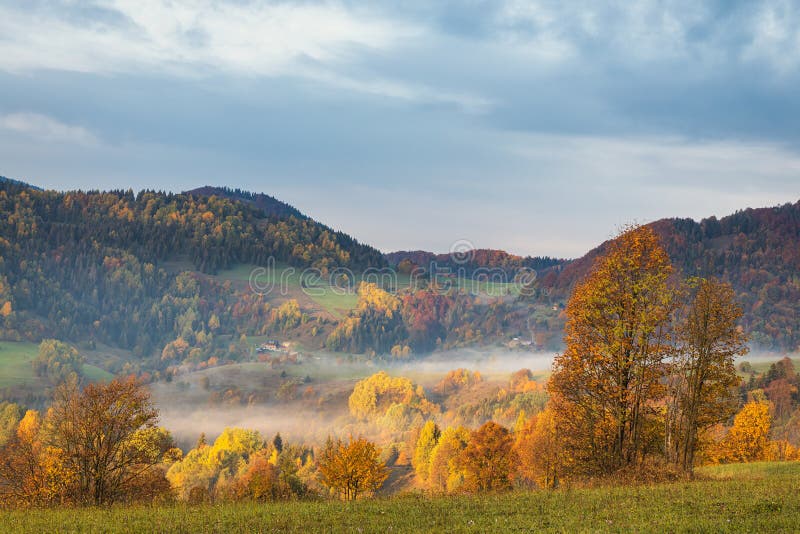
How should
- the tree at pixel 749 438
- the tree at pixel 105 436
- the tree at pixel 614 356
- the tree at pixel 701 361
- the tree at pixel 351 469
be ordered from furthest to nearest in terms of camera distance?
1. the tree at pixel 351 469
2. the tree at pixel 749 438
3. the tree at pixel 105 436
4. the tree at pixel 701 361
5. the tree at pixel 614 356

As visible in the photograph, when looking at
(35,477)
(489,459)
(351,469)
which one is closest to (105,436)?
(35,477)

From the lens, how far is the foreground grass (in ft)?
78.8

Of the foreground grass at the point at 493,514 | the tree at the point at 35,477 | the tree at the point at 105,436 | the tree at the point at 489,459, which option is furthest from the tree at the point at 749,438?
the tree at the point at 35,477

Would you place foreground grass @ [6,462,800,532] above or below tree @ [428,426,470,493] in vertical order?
above

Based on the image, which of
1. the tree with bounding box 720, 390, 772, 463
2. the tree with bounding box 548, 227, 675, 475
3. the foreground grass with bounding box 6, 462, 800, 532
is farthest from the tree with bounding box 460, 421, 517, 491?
the foreground grass with bounding box 6, 462, 800, 532

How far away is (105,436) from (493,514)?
3772cm

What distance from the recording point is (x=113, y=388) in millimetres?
56375

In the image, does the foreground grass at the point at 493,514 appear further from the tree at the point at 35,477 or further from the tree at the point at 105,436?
the tree at the point at 35,477

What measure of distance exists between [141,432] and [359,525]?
38428 millimetres

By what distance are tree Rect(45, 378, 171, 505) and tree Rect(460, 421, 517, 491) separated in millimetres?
68756

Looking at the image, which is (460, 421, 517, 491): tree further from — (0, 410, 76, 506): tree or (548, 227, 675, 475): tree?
(548, 227, 675, 475): tree

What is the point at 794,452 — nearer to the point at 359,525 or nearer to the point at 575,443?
the point at 575,443

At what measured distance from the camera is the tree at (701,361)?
1888 inches

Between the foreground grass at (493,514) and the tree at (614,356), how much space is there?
35.5 ft
